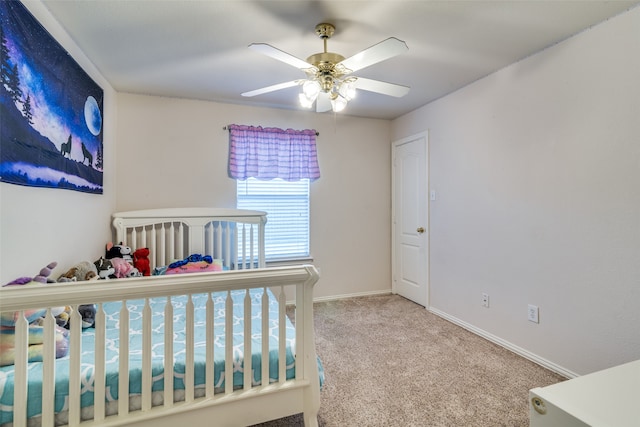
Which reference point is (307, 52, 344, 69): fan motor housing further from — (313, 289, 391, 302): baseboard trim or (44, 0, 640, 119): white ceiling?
(313, 289, 391, 302): baseboard trim

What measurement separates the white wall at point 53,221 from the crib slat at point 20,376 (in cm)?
52

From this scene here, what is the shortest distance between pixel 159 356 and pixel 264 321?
0.48 m

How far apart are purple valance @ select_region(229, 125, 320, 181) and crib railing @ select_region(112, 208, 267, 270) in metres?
0.50

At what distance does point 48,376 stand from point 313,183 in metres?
2.84

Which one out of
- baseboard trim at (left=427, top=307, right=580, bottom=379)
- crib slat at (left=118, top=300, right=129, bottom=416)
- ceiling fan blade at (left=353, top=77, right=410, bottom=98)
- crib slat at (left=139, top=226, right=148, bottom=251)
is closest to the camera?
crib slat at (left=118, top=300, right=129, bottom=416)

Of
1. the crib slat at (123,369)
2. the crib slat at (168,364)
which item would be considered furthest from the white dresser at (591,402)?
the crib slat at (123,369)

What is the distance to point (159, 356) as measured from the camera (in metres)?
1.31

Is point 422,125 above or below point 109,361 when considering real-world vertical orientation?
above

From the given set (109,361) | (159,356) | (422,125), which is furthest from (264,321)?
(422,125)

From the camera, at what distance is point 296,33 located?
6.40ft

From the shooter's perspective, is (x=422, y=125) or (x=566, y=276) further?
(x=422, y=125)

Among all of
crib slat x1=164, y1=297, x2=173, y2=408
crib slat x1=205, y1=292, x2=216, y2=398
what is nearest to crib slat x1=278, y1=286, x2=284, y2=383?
crib slat x1=205, y1=292, x2=216, y2=398

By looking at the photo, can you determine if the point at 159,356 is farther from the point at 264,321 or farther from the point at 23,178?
the point at 23,178

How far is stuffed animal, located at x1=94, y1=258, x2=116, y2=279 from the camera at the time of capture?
2.13 metres
